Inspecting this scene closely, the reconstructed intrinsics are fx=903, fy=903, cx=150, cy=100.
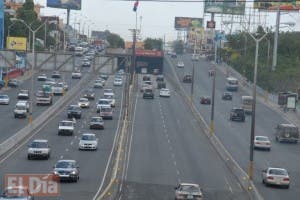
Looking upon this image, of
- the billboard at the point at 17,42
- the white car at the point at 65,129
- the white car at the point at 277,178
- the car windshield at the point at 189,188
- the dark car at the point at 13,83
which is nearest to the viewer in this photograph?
the car windshield at the point at 189,188

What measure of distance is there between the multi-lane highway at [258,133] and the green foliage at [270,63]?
4847mm

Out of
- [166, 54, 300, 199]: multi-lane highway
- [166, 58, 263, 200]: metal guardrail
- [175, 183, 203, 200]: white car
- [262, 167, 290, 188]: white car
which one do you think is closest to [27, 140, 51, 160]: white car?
[166, 58, 263, 200]: metal guardrail

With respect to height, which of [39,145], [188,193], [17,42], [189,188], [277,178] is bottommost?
[277,178]

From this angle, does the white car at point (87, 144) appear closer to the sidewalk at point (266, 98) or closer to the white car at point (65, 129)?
the white car at point (65, 129)

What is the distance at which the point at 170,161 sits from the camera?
58875 millimetres

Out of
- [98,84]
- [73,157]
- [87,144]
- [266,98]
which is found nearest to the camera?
[73,157]

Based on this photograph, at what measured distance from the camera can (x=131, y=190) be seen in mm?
43594

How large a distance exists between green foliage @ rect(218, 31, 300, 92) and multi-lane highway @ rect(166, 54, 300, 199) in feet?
15.9

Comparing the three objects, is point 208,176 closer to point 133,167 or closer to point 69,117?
point 133,167

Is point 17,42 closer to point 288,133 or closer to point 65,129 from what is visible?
point 65,129

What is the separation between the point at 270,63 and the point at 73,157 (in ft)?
328

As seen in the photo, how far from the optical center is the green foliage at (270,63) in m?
126

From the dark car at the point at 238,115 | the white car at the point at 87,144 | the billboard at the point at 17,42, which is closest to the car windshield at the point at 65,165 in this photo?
the white car at the point at 87,144

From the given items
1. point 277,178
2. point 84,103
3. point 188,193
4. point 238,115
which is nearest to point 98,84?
point 84,103
